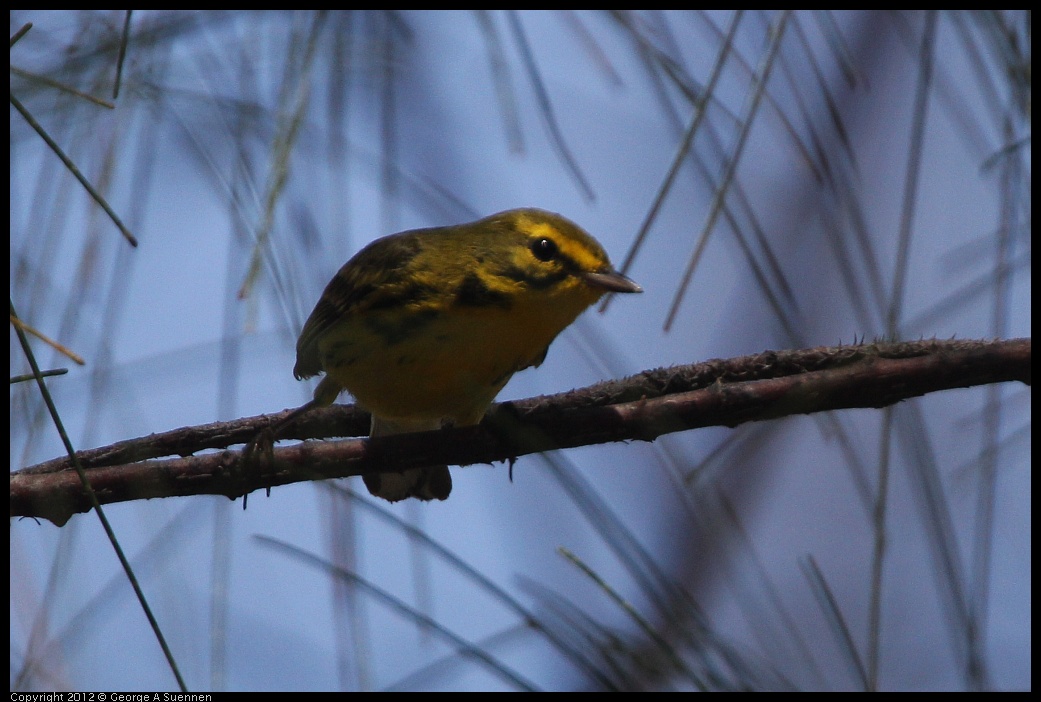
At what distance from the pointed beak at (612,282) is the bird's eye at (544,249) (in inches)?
5.5

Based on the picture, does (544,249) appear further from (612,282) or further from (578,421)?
(578,421)

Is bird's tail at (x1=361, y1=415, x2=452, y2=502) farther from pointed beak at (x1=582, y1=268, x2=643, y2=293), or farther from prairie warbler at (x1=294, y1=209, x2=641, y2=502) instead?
pointed beak at (x1=582, y1=268, x2=643, y2=293)

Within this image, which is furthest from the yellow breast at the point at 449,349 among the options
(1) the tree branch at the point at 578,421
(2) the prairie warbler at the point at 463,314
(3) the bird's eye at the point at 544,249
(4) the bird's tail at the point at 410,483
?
(4) the bird's tail at the point at 410,483

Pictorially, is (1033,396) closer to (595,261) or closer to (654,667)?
(654,667)

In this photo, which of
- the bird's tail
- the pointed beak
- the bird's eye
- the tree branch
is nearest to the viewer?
the tree branch

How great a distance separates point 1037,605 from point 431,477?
2.72m

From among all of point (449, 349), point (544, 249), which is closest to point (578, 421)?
point (449, 349)

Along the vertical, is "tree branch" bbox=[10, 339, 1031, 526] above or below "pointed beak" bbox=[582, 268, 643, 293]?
below

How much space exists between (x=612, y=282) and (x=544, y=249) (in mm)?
281

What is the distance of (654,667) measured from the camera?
63.3 inches

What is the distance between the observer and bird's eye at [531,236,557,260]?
125 inches

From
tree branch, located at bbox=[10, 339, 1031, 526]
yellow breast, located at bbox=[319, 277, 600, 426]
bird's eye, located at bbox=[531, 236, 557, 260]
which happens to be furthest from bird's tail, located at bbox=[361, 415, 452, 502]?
tree branch, located at bbox=[10, 339, 1031, 526]

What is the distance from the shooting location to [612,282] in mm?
3051

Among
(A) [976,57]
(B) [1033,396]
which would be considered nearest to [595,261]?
(A) [976,57]
